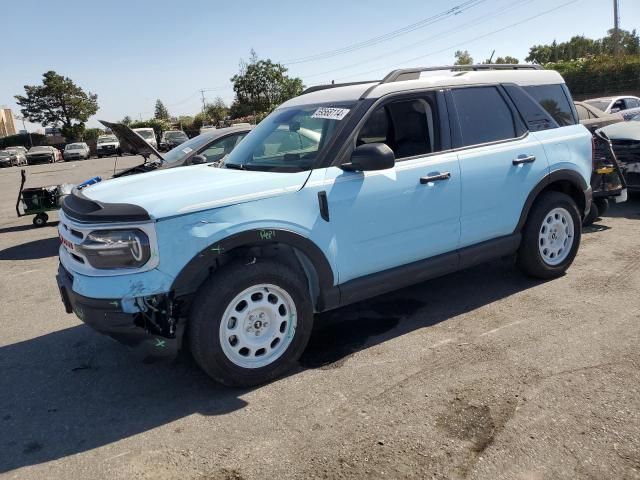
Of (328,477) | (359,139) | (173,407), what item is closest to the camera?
(328,477)

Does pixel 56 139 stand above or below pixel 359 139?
above

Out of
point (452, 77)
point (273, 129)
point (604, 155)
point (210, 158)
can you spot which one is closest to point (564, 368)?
point (452, 77)

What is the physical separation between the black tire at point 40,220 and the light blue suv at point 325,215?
24.2ft

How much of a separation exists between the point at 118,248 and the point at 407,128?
2.50 meters

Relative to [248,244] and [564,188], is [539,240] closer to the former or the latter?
[564,188]

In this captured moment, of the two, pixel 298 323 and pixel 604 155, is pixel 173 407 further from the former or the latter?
pixel 604 155

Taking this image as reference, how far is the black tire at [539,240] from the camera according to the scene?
4875mm

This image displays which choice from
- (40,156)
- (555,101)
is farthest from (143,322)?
(40,156)

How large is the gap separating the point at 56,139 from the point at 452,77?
68409mm

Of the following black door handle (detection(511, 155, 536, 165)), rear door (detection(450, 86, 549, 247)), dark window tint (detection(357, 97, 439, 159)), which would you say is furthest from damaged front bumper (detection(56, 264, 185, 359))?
black door handle (detection(511, 155, 536, 165))

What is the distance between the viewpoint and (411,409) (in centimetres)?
313

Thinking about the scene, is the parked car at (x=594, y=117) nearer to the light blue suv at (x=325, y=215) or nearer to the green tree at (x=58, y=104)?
the light blue suv at (x=325, y=215)

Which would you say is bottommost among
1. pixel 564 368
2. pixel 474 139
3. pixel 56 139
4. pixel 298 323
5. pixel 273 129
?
pixel 564 368

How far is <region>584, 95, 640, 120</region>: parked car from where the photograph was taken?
50.1ft
